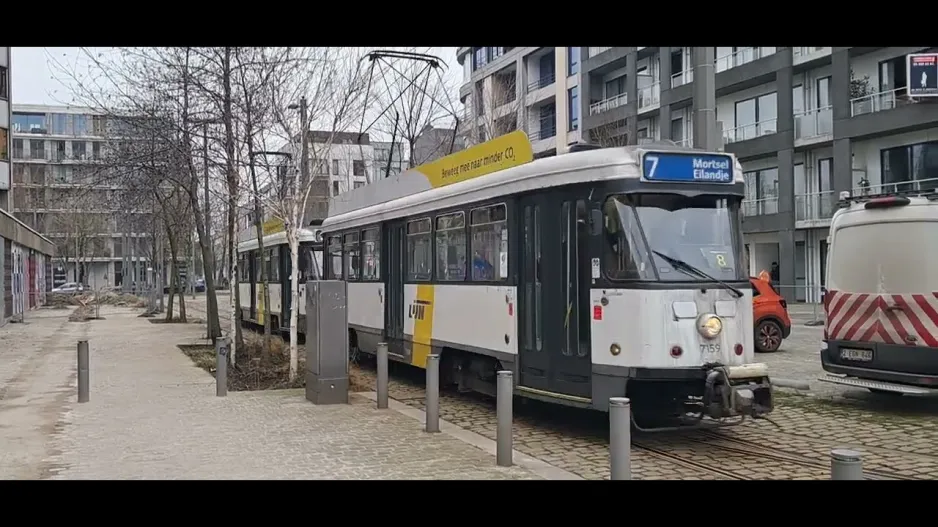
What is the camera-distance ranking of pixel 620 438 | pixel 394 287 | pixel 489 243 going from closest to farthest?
pixel 620 438
pixel 489 243
pixel 394 287

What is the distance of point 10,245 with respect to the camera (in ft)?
105

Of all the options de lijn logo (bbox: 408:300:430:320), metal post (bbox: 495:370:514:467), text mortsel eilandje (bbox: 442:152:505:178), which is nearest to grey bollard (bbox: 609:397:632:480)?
metal post (bbox: 495:370:514:467)

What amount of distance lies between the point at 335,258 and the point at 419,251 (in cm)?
457

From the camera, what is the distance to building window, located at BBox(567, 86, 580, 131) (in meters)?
44.3

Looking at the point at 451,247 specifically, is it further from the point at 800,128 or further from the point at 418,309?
the point at 800,128

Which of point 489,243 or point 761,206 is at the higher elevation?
point 761,206

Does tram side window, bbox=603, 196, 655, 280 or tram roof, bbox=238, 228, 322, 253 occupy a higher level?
tram roof, bbox=238, 228, 322, 253

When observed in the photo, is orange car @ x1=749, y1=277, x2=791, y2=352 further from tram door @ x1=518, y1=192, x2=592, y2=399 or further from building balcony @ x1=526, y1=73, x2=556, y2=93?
building balcony @ x1=526, y1=73, x2=556, y2=93

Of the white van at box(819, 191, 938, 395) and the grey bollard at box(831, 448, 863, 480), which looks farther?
the white van at box(819, 191, 938, 395)

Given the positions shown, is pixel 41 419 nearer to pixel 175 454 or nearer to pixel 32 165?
pixel 175 454

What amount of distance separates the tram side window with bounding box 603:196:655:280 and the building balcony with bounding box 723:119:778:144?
27.7 metres

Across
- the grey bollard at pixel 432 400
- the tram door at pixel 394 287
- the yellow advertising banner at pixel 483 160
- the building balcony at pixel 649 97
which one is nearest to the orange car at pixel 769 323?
the tram door at pixel 394 287

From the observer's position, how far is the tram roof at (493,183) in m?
8.45

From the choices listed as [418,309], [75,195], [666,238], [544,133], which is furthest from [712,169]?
[544,133]
